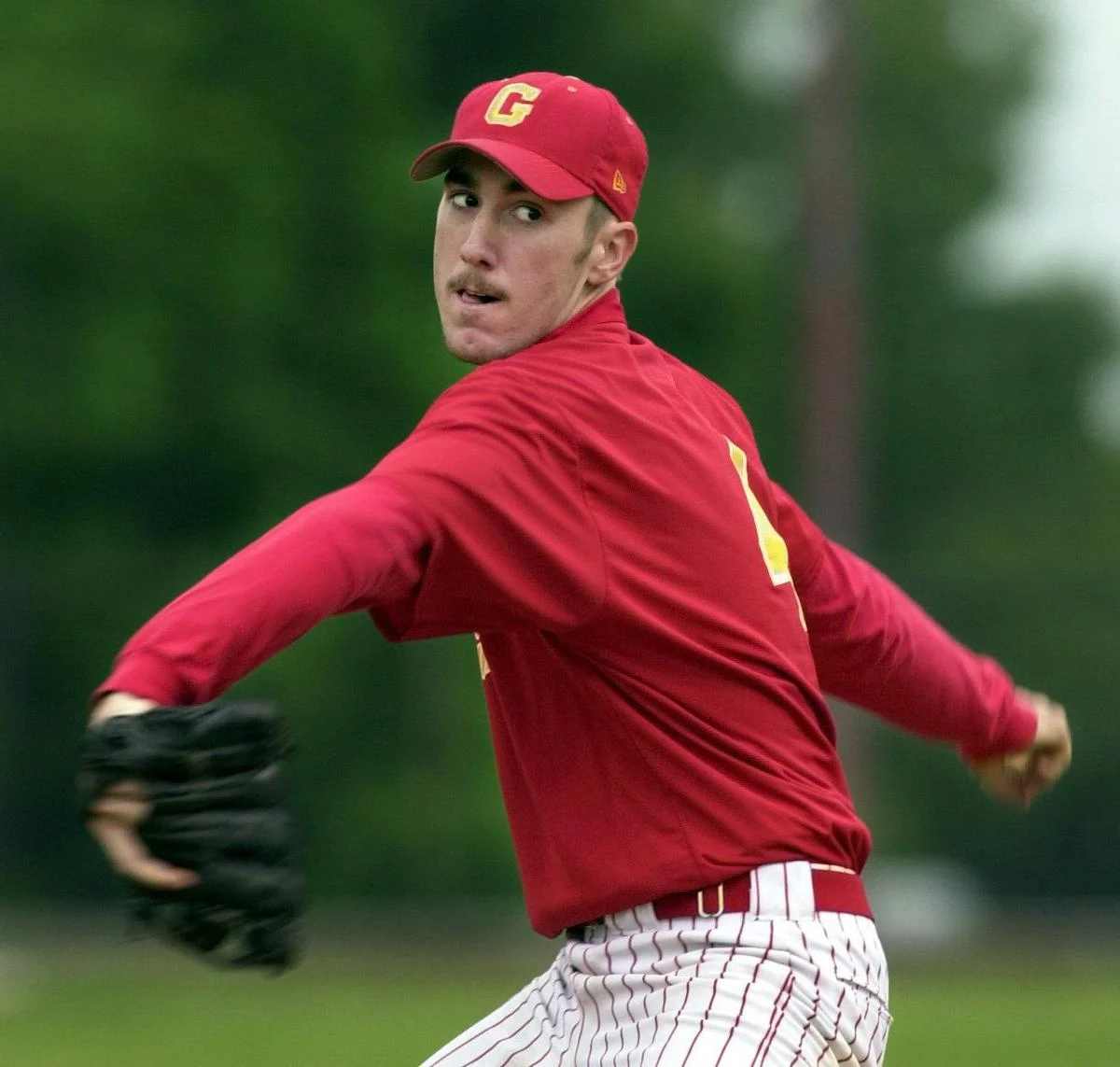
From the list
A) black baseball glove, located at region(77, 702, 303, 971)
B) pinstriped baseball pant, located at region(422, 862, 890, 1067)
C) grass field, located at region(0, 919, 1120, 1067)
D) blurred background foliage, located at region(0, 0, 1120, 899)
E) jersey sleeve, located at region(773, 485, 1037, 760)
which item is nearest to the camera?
black baseball glove, located at region(77, 702, 303, 971)

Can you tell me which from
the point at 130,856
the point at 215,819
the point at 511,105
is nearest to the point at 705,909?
the point at 215,819

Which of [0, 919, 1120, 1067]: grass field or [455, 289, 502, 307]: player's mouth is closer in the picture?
[455, 289, 502, 307]: player's mouth

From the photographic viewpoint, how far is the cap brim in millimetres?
3707

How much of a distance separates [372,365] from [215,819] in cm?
1648

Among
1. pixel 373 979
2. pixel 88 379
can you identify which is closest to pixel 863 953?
pixel 373 979

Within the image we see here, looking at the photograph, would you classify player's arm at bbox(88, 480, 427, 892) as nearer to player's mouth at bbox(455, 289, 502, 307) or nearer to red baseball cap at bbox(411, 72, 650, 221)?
player's mouth at bbox(455, 289, 502, 307)

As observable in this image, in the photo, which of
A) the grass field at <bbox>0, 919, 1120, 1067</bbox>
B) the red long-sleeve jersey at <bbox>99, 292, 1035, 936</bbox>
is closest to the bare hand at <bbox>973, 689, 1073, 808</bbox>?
the red long-sleeve jersey at <bbox>99, 292, 1035, 936</bbox>

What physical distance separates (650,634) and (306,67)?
17113mm

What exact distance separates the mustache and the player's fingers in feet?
4.19

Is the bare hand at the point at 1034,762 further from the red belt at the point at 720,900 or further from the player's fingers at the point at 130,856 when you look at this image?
the player's fingers at the point at 130,856

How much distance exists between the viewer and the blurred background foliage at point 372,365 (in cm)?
1670

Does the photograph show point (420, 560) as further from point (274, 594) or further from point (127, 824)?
point (127, 824)

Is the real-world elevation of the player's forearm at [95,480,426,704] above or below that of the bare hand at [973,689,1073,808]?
above

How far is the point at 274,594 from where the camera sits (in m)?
2.95
